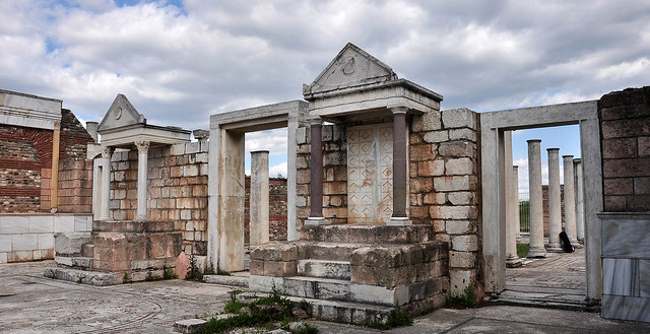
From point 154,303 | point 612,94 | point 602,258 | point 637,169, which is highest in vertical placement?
point 612,94

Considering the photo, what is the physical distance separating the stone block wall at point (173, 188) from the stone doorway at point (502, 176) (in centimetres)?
646

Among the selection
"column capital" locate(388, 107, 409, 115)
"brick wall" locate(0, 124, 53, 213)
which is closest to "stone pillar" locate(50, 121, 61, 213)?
"brick wall" locate(0, 124, 53, 213)

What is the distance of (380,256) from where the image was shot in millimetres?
7062

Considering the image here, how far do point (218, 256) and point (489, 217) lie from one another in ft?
20.1

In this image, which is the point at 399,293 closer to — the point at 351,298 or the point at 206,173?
the point at 351,298

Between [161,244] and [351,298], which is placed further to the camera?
[161,244]

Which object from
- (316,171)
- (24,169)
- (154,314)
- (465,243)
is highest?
(24,169)

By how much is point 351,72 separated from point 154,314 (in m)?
4.78

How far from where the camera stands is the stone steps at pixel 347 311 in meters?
6.73

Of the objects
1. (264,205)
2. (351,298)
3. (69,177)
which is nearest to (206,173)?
(264,205)

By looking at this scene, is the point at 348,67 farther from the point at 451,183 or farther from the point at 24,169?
the point at 24,169

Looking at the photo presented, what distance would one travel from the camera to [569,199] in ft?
64.4

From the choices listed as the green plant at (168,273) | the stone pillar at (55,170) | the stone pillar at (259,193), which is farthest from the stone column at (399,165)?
the stone pillar at (55,170)

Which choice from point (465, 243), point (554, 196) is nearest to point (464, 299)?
point (465, 243)
